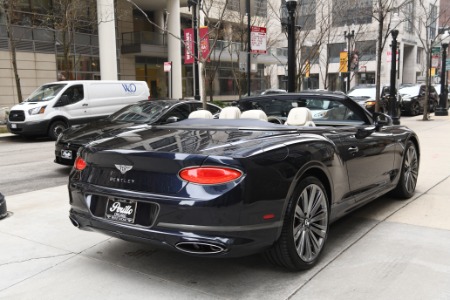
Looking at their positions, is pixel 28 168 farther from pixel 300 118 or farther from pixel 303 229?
pixel 303 229

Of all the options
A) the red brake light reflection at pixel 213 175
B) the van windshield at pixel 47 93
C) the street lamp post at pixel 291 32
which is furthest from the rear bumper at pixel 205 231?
the van windshield at pixel 47 93

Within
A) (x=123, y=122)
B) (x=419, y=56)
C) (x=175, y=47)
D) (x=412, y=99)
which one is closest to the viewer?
(x=123, y=122)

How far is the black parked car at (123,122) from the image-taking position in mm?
8320

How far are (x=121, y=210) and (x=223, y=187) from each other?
87 cm

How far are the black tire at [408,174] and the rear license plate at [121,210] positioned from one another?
3.84 metres

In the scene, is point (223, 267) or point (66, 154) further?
point (66, 154)

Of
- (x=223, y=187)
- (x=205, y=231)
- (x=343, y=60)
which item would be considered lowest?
(x=205, y=231)

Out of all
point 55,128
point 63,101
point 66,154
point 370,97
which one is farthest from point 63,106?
point 370,97

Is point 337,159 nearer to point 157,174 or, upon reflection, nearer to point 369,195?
point 369,195

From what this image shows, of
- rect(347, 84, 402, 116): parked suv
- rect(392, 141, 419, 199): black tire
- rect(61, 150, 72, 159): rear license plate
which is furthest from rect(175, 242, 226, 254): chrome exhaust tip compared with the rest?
rect(347, 84, 402, 116): parked suv

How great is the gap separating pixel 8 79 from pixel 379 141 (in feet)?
85.7

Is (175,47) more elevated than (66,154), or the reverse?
(175,47)

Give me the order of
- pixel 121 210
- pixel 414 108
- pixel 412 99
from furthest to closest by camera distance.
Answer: pixel 414 108
pixel 412 99
pixel 121 210

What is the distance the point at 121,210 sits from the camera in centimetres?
349
